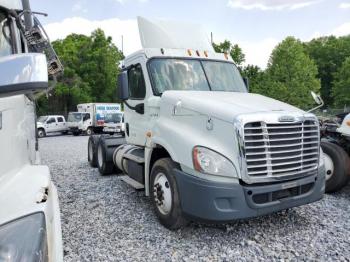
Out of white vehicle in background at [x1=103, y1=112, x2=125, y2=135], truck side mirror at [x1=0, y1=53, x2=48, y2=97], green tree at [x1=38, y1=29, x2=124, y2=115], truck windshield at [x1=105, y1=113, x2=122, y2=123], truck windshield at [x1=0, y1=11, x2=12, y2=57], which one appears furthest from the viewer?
green tree at [x1=38, y1=29, x2=124, y2=115]

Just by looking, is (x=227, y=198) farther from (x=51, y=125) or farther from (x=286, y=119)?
(x=51, y=125)

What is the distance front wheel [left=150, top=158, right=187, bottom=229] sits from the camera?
169 inches

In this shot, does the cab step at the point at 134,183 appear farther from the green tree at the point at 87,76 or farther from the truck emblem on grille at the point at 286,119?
the green tree at the point at 87,76

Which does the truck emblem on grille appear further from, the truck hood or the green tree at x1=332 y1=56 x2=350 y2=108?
the green tree at x1=332 y1=56 x2=350 y2=108

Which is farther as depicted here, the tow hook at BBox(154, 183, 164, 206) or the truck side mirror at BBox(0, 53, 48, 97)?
the tow hook at BBox(154, 183, 164, 206)

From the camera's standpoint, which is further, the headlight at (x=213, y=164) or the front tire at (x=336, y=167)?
the front tire at (x=336, y=167)

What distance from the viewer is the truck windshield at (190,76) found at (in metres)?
5.30

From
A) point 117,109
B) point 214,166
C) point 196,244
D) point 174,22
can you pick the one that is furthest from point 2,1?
point 117,109

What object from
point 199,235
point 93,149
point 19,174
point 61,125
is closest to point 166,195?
point 199,235

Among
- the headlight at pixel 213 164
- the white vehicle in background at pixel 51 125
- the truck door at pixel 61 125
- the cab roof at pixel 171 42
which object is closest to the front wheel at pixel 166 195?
the headlight at pixel 213 164

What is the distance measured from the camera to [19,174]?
209cm

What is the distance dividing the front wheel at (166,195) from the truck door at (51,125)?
23952mm

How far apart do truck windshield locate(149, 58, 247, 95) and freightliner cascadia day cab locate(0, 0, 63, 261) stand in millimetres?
2947

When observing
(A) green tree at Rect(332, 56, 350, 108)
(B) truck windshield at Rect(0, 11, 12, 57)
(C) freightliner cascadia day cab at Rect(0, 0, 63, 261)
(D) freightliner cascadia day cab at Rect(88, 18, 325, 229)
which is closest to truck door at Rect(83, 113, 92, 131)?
(D) freightliner cascadia day cab at Rect(88, 18, 325, 229)
